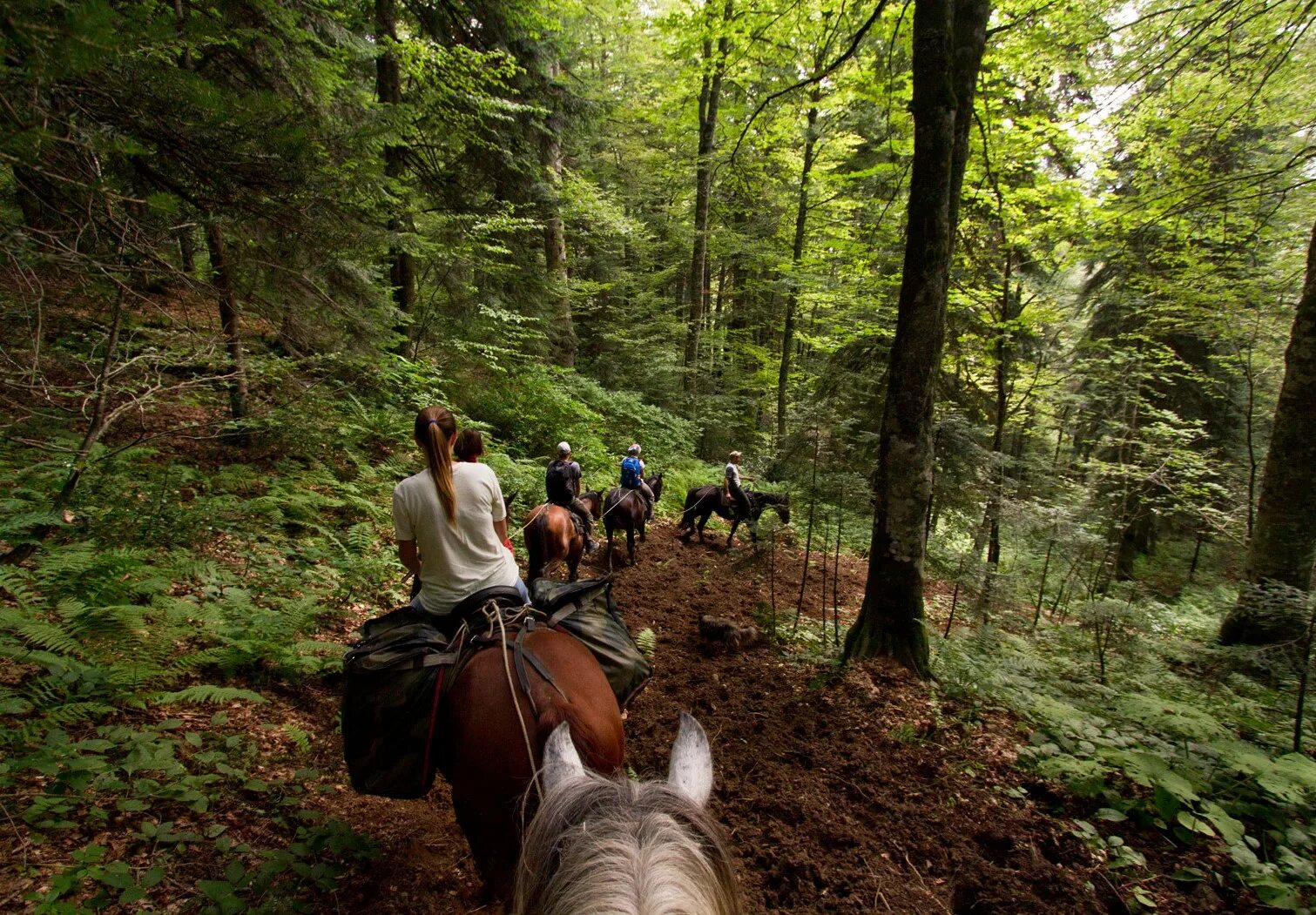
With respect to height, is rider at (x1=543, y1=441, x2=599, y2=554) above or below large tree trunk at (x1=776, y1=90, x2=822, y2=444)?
below

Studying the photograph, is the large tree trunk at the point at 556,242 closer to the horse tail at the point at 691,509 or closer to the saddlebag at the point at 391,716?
the horse tail at the point at 691,509

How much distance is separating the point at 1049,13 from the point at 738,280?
1610 cm

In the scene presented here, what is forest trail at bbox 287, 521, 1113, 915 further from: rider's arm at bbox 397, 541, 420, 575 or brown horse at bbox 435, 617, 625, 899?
rider's arm at bbox 397, 541, 420, 575

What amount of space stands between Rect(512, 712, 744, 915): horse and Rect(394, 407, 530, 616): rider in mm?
1677

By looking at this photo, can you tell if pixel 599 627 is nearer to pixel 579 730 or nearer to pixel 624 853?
pixel 579 730

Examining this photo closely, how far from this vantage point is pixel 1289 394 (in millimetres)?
5598

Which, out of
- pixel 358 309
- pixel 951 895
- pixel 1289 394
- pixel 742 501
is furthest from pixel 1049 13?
pixel 358 309

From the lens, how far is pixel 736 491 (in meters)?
10.3

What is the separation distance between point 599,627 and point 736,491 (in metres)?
7.62

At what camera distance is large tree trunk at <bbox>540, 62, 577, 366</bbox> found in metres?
12.1

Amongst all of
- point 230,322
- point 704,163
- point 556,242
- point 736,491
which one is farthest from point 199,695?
point 704,163

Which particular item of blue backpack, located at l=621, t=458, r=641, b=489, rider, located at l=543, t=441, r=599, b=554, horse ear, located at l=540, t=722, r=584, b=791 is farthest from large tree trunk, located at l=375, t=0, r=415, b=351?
horse ear, located at l=540, t=722, r=584, b=791

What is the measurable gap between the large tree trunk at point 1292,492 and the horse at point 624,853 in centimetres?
720

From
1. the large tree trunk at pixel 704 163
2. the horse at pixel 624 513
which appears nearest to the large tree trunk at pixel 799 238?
the large tree trunk at pixel 704 163
